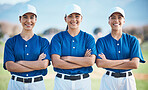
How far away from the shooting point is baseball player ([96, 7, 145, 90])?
217 centimetres

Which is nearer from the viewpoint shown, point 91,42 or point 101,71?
point 91,42

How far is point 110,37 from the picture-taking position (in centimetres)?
237

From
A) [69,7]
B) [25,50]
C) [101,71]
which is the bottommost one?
Answer: [101,71]

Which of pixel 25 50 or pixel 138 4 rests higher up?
pixel 138 4

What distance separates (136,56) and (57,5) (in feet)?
10.3

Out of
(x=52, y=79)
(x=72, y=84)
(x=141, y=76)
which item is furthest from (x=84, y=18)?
(x=72, y=84)

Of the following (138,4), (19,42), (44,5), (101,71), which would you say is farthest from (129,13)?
(19,42)

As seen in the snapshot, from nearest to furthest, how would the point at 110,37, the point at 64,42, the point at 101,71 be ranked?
1. the point at 64,42
2. the point at 110,37
3. the point at 101,71

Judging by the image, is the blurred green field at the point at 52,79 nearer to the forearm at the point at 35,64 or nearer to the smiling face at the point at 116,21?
the forearm at the point at 35,64

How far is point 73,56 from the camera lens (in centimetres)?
216

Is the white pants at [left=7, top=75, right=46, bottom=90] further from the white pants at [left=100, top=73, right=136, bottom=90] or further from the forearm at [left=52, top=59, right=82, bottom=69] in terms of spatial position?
the white pants at [left=100, top=73, right=136, bottom=90]

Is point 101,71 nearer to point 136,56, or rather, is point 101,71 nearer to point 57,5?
point 57,5

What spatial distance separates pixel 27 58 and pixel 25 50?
0.34ft

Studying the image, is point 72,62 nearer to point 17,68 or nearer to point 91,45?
point 91,45
